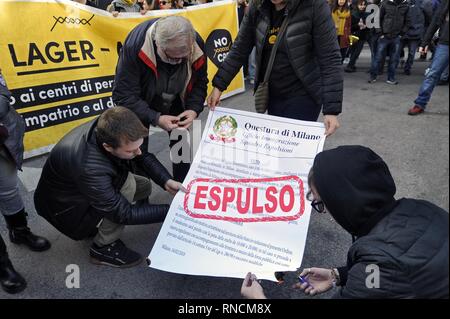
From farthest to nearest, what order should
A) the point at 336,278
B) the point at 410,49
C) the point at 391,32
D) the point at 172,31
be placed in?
1. the point at 410,49
2. the point at 391,32
3. the point at 172,31
4. the point at 336,278

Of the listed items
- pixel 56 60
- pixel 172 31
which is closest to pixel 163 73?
pixel 172 31

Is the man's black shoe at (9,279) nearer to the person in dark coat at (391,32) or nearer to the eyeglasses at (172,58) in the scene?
the eyeglasses at (172,58)

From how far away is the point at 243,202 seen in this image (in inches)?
69.3

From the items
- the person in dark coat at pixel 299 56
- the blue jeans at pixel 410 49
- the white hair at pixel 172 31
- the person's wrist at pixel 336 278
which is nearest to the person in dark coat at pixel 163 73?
the white hair at pixel 172 31

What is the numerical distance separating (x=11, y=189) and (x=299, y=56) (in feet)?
5.67

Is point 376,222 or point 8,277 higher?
point 376,222

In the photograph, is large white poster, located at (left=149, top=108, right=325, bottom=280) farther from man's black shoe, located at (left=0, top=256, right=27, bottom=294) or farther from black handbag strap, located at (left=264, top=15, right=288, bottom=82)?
man's black shoe, located at (left=0, top=256, right=27, bottom=294)

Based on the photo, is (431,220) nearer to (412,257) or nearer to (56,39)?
(412,257)

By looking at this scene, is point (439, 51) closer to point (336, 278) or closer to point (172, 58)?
point (336, 278)

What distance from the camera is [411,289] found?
89cm

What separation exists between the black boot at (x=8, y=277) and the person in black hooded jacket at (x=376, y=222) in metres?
1.62

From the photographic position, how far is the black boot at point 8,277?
1835 mm

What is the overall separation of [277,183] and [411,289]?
93 centimetres
